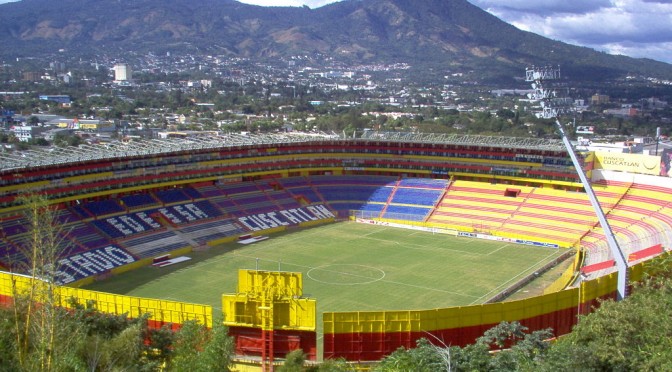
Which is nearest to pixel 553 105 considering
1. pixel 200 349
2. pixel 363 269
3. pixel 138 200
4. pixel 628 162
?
pixel 200 349

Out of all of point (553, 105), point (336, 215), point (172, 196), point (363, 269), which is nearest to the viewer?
point (553, 105)

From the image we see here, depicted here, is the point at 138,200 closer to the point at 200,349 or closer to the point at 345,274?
the point at 345,274

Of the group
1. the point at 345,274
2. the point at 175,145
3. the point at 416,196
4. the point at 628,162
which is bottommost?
the point at 345,274

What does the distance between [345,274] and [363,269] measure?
1949mm

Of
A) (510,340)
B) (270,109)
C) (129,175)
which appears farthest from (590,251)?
(270,109)

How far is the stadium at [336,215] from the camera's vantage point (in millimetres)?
26188

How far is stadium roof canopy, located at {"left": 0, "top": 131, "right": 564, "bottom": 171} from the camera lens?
5047 centimetres

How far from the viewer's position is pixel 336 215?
6662 cm

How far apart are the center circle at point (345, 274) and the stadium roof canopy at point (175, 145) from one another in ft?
64.5

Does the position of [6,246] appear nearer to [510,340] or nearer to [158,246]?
[158,246]

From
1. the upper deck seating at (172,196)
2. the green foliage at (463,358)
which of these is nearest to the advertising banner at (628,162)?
the upper deck seating at (172,196)

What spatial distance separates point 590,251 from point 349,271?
1933 centimetres

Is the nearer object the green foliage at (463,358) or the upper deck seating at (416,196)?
the green foliage at (463,358)

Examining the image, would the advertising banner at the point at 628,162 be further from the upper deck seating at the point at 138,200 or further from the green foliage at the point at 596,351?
Result: the green foliage at the point at 596,351
